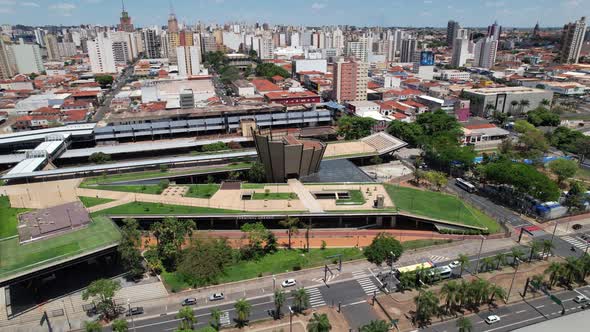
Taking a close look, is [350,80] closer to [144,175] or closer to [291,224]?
[144,175]

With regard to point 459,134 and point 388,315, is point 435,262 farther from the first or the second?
point 459,134

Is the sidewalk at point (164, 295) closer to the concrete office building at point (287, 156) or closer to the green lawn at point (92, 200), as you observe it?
the green lawn at point (92, 200)

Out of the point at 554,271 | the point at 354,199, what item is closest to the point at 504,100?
the point at 354,199

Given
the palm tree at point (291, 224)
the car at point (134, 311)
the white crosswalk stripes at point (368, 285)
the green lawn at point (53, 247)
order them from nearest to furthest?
the car at point (134, 311), the green lawn at point (53, 247), the white crosswalk stripes at point (368, 285), the palm tree at point (291, 224)

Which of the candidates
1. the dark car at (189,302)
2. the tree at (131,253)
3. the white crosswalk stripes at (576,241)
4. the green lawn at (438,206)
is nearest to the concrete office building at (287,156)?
the green lawn at (438,206)

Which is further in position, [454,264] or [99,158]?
[99,158]

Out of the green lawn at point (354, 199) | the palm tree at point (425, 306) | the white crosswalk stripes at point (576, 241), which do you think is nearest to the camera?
the palm tree at point (425, 306)

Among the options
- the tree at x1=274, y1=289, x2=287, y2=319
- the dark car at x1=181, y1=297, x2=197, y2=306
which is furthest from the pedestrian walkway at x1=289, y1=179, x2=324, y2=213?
the dark car at x1=181, y1=297, x2=197, y2=306
